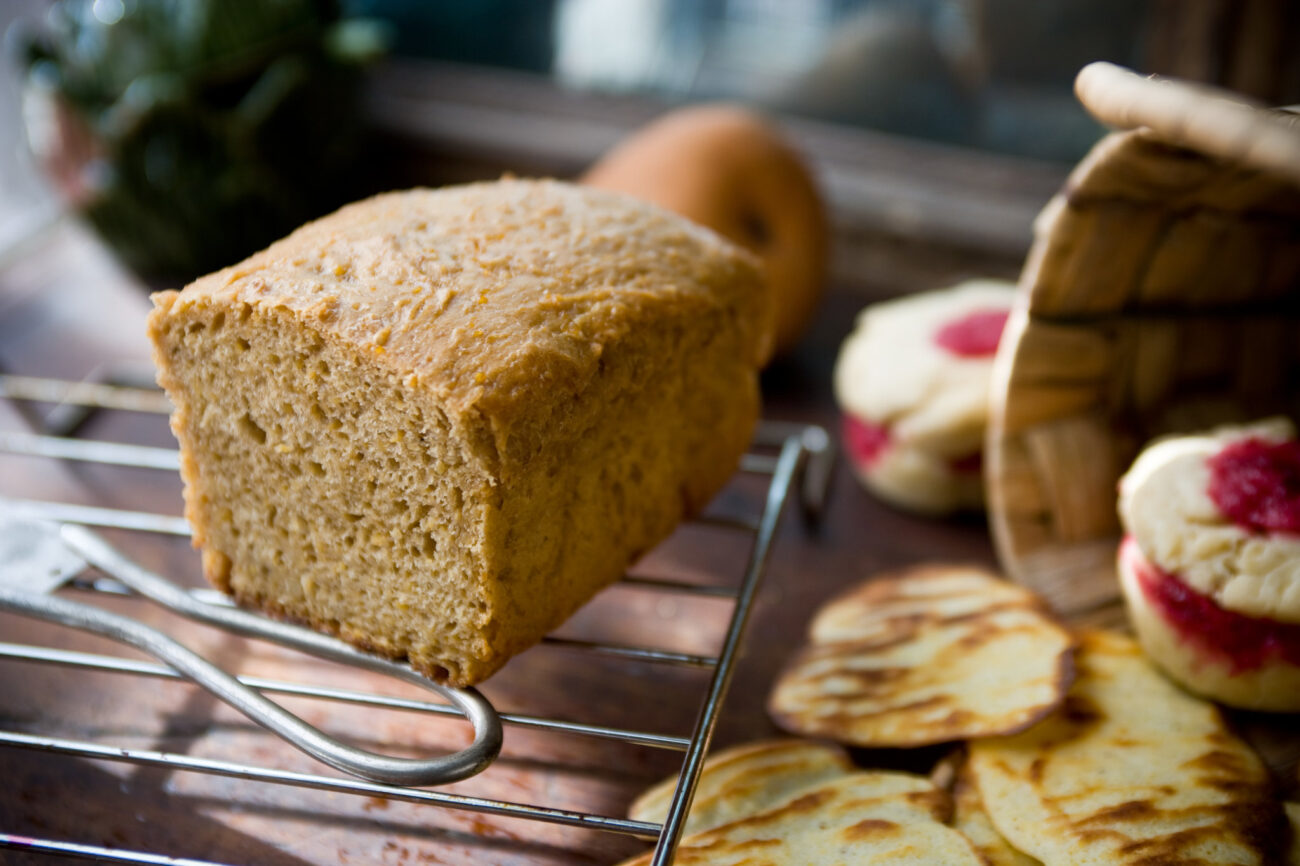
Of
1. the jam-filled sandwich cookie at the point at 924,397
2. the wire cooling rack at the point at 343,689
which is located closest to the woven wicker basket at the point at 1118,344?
the jam-filled sandwich cookie at the point at 924,397

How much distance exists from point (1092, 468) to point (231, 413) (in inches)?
36.4

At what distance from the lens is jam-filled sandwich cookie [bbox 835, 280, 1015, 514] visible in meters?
1.35

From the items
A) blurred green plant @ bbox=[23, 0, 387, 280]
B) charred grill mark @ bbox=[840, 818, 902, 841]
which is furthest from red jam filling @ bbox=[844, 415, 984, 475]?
blurred green plant @ bbox=[23, 0, 387, 280]

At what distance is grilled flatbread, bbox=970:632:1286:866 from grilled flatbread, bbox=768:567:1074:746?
0.04 meters

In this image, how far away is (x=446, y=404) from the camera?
0.80 metres

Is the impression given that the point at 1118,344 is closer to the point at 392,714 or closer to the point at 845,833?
the point at 845,833

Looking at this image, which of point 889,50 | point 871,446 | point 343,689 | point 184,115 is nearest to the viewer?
point 343,689

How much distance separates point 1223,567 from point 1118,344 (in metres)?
0.35

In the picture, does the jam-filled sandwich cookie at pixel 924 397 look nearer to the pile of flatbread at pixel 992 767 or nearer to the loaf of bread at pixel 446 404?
the pile of flatbread at pixel 992 767

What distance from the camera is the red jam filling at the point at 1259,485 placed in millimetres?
986

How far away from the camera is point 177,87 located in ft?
5.53

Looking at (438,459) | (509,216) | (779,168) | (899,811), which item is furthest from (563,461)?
(779,168)

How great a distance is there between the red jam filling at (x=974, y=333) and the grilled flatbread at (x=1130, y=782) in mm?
462

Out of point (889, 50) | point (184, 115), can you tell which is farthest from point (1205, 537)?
point (184, 115)
